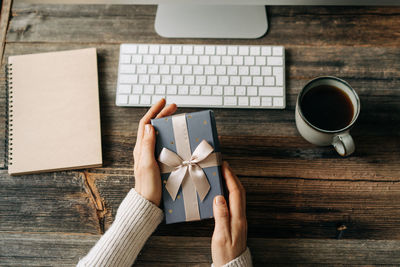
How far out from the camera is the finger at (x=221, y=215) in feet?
1.99

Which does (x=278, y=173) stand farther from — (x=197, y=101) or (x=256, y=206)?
(x=197, y=101)

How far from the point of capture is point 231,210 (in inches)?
25.1

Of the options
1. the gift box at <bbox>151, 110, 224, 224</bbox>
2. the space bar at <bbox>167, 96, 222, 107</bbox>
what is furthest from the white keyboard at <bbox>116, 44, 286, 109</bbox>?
the gift box at <bbox>151, 110, 224, 224</bbox>

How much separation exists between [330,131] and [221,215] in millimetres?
258

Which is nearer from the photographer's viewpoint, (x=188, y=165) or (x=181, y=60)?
(x=188, y=165)

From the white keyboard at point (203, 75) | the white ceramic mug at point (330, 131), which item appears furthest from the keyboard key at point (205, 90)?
the white ceramic mug at point (330, 131)

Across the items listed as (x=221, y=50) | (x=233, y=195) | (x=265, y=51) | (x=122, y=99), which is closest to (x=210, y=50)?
(x=221, y=50)

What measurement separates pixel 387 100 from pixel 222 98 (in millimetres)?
381

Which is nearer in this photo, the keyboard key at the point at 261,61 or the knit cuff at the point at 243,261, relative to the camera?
the knit cuff at the point at 243,261

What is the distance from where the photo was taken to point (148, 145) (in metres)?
0.62

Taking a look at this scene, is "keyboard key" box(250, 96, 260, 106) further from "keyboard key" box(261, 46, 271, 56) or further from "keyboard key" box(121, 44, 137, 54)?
"keyboard key" box(121, 44, 137, 54)

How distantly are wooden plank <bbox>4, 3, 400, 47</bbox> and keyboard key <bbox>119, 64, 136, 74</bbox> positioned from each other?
0.08 m

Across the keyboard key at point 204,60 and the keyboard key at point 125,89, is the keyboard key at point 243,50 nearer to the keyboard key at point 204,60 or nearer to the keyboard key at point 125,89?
the keyboard key at point 204,60

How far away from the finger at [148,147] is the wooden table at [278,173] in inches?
4.7
